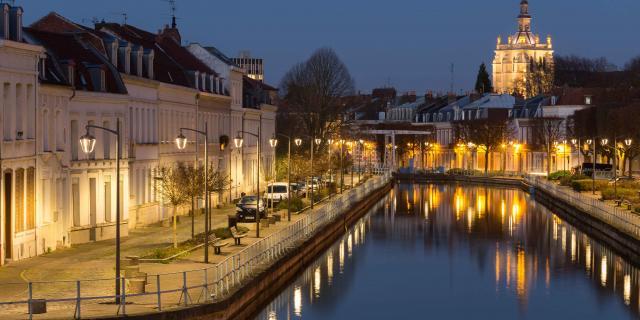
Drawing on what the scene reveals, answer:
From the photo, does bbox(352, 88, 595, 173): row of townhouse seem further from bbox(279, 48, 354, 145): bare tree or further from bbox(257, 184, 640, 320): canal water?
bbox(257, 184, 640, 320): canal water

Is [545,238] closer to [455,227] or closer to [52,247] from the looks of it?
[455,227]

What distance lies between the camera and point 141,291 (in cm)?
2875

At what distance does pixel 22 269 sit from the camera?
3522 cm

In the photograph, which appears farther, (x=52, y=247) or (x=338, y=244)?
(x=338, y=244)

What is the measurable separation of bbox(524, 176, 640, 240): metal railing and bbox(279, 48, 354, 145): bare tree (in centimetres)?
2164

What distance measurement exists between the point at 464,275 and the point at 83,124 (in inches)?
617

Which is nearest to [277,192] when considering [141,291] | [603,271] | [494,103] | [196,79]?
[196,79]

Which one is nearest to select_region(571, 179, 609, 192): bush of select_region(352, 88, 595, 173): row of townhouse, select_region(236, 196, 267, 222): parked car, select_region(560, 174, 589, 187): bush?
select_region(560, 174, 589, 187): bush

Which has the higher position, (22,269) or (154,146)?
(154,146)

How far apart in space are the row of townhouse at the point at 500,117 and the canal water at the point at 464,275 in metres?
58.7

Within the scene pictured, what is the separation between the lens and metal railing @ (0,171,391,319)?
26.2 meters

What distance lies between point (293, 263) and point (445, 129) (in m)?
119

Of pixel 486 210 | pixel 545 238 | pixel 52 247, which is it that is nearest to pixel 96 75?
pixel 52 247

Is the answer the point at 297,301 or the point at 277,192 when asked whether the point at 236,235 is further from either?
the point at 277,192
